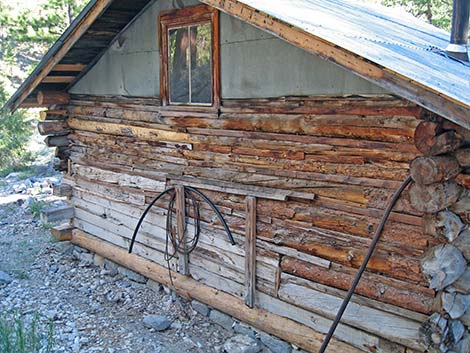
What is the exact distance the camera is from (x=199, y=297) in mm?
7211

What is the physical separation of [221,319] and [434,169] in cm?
386

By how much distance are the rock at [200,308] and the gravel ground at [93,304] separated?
0.06 m

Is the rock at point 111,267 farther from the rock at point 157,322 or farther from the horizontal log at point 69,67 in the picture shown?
the horizontal log at point 69,67

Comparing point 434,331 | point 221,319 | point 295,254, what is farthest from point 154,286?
point 434,331

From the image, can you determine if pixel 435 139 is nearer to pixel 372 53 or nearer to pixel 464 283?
pixel 372 53

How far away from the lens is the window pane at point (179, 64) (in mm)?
6941

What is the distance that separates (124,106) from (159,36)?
4.62 ft

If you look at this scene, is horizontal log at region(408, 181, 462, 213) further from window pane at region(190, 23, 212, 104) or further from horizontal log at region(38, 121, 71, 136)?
horizontal log at region(38, 121, 71, 136)

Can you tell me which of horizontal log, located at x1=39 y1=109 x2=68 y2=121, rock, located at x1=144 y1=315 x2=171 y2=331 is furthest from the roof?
horizontal log, located at x1=39 y1=109 x2=68 y2=121

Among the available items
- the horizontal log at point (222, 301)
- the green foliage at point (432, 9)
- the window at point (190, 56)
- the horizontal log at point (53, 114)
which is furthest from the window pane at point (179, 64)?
the green foliage at point (432, 9)

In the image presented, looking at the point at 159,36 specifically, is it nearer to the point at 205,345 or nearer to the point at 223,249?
the point at 223,249

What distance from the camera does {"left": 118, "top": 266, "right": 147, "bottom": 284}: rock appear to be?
8.41m

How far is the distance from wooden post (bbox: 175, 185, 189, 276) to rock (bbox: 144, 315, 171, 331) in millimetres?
726

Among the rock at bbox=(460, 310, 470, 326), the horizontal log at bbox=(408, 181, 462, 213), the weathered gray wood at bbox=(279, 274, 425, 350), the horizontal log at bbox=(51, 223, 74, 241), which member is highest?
the horizontal log at bbox=(408, 181, 462, 213)
